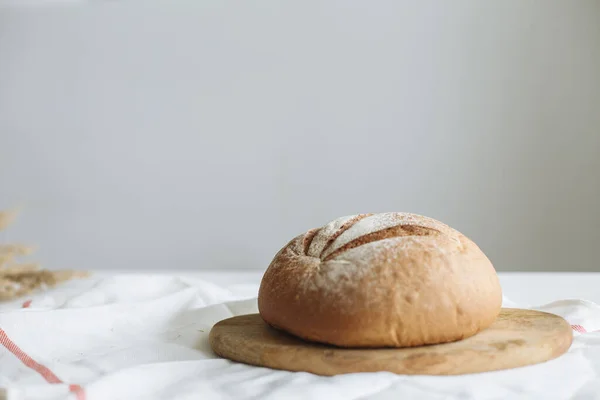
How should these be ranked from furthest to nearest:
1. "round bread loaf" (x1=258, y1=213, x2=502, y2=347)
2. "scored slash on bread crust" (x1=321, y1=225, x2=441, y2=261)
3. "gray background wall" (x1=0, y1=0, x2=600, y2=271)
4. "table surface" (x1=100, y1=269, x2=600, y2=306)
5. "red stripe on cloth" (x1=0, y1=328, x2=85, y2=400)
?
"gray background wall" (x1=0, y1=0, x2=600, y2=271)
"table surface" (x1=100, y1=269, x2=600, y2=306)
"scored slash on bread crust" (x1=321, y1=225, x2=441, y2=261)
"round bread loaf" (x1=258, y1=213, x2=502, y2=347)
"red stripe on cloth" (x1=0, y1=328, x2=85, y2=400)

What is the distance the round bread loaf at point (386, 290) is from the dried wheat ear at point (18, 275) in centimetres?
51

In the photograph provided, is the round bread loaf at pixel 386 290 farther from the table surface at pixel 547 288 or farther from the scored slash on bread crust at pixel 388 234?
the table surface at pixel 547 288

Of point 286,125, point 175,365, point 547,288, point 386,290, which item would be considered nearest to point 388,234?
point 386,290

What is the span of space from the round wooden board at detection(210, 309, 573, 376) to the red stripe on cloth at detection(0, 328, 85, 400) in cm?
22

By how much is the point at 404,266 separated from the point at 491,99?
6.60ft

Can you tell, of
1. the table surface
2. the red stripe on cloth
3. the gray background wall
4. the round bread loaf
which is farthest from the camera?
the gray background wall

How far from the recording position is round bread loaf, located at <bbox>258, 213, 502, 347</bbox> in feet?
2.60

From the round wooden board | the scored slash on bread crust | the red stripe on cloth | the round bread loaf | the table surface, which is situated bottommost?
the table surface

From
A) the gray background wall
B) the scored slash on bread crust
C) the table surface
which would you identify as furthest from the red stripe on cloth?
the gray background wall

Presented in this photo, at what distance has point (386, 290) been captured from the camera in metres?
0.80

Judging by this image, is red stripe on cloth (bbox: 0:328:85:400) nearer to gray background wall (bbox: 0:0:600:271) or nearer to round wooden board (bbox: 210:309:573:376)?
round wooden board (bbox: 210:309:573:376)

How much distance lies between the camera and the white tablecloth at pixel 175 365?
0.68m

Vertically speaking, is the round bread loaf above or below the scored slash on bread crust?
below

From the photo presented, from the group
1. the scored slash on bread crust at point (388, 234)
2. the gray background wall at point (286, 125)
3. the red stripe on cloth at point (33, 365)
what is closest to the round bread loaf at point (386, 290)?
the scored slash on bread crust at point (388, 234)
